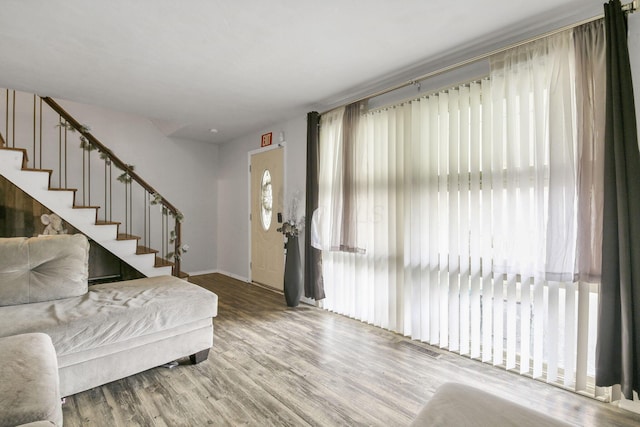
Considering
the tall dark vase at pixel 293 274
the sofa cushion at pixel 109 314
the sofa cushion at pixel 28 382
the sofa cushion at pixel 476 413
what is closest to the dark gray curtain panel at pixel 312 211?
the tall dark vase at pixel 293 274

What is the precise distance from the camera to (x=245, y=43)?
2.53 metres

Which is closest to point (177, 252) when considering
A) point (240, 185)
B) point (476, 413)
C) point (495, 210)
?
point (240, 185)

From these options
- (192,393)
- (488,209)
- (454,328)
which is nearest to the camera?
(192,393)

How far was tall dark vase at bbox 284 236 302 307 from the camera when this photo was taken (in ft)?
13.6

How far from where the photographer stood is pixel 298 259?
4211 millimetres

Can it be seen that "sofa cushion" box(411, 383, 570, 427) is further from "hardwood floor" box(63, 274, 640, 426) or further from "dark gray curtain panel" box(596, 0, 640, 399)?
"dark gray curtain panel" box(596, 0, 640, 399)

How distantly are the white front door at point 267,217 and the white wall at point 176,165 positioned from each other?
1343 mm

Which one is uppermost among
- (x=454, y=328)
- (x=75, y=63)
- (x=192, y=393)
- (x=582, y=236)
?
(x=75, y=63)

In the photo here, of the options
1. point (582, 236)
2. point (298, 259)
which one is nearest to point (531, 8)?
point (582, 236)

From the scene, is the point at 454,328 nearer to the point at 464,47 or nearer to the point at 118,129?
the point at 464,47

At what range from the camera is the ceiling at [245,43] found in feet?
6.89

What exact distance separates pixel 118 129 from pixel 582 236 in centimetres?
623

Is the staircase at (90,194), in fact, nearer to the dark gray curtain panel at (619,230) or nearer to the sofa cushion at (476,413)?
the sofa cushion at (476,413)

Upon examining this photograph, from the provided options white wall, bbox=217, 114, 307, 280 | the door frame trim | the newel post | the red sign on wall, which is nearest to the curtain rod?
white wall, bbox=217, 114, 307, 280
